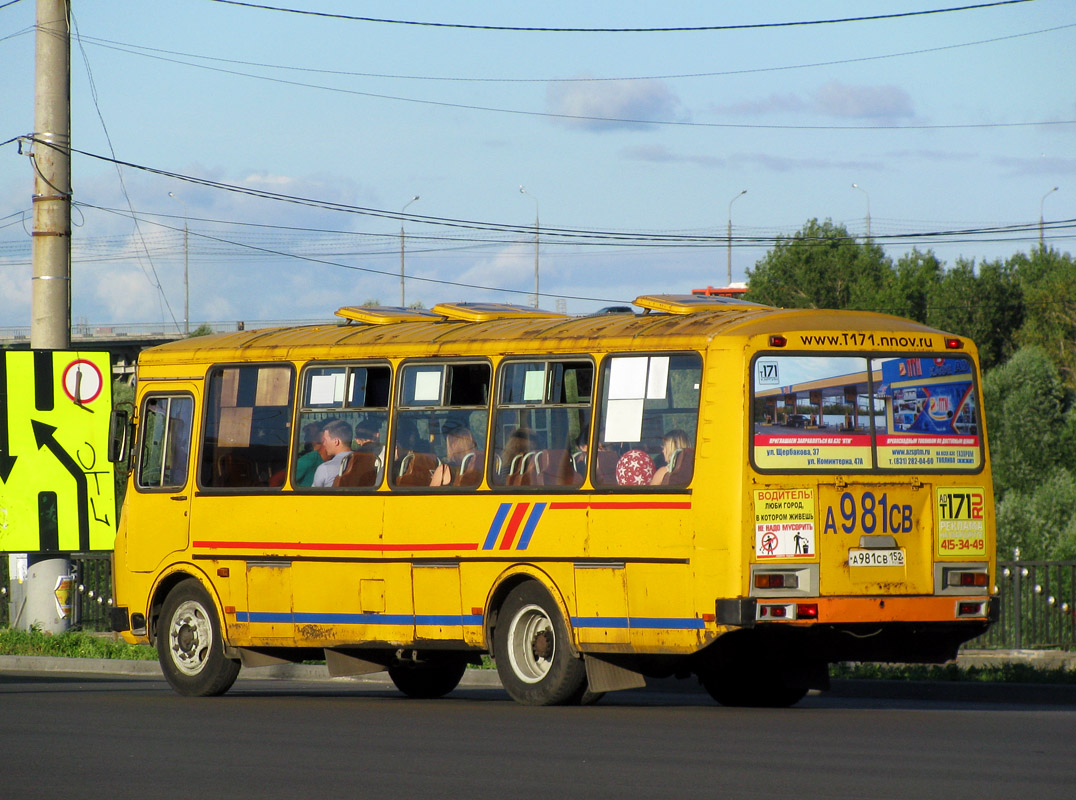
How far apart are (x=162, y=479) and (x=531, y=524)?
4.11m

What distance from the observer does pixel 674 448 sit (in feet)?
40.9

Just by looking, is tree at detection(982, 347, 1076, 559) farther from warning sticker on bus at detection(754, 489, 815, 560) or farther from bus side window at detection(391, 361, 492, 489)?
warning sticker on bus at detection(754, 489, 815, 560)

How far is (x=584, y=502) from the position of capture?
12.8 m

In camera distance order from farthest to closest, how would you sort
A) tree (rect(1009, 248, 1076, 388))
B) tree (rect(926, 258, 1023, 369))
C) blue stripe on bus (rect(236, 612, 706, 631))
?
tree (rect(926, 258, 1023, 369)) → tree (rect(1009, 248, 1076, 388)) → blue stripe on bus (rect(236, 612, 706, 631))

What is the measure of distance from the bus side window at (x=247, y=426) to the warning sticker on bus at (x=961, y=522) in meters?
5.27

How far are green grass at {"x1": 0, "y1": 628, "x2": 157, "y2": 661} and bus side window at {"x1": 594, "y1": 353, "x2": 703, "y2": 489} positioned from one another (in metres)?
8.52

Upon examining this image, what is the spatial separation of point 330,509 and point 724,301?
11.5 ft

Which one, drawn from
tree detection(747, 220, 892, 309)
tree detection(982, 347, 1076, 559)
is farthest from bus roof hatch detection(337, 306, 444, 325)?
tree detection(747, 220, 892, 309)

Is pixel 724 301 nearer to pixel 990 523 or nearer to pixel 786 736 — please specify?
pixel 990 523

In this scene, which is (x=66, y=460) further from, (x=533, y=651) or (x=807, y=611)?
(x=807, y=611)

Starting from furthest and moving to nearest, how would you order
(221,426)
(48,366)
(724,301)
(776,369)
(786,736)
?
(48,366) → (221,426) → (724,301) → (776,369) → (786,736)

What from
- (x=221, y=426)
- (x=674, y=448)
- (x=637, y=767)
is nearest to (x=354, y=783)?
(x=637, y=767)

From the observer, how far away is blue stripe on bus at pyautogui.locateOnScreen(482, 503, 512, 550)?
13.3m

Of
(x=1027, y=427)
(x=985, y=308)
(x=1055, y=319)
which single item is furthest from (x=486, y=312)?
(x=985, y=308)
